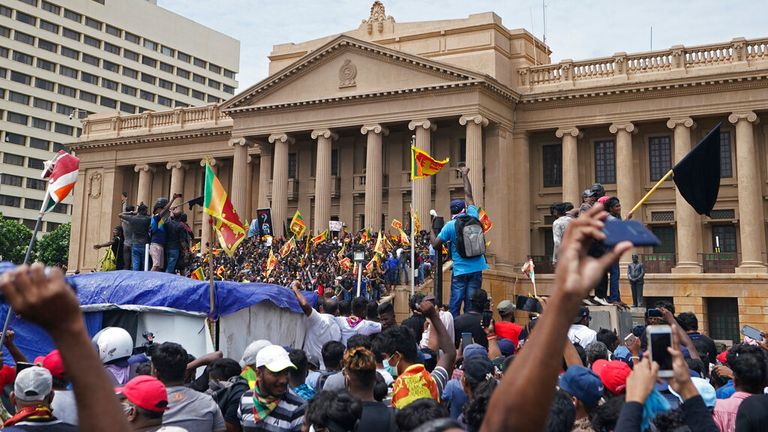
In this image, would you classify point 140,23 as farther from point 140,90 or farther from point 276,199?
point 276,199

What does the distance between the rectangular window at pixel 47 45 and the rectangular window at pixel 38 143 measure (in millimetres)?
9989

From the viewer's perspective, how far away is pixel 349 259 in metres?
31.1

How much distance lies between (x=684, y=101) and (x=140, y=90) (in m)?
69.9

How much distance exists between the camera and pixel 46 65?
80938 millimetres

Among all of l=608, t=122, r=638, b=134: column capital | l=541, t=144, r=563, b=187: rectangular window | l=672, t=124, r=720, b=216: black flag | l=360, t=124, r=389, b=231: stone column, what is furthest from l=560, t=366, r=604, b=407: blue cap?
l=541, t=144, r=563, b=187: rectangular window

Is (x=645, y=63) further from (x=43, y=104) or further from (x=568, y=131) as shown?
(x=43, y=104)

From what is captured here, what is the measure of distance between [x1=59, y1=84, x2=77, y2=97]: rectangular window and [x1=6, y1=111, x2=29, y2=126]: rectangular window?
5.16 metres

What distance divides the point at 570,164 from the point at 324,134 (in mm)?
13435

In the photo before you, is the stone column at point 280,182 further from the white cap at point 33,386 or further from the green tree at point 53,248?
the white cap at point 33,386

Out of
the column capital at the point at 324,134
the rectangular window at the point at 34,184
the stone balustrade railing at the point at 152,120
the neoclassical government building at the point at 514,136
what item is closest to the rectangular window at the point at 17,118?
the rectangular window at the point at 34,184

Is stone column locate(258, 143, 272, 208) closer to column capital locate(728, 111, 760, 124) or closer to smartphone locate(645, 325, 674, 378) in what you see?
column capital locate(728, 111, 760, 124)

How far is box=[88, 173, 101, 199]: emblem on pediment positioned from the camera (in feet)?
176

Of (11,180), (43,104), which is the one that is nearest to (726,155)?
(11,180)

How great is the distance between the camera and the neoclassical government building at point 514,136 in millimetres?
35938
